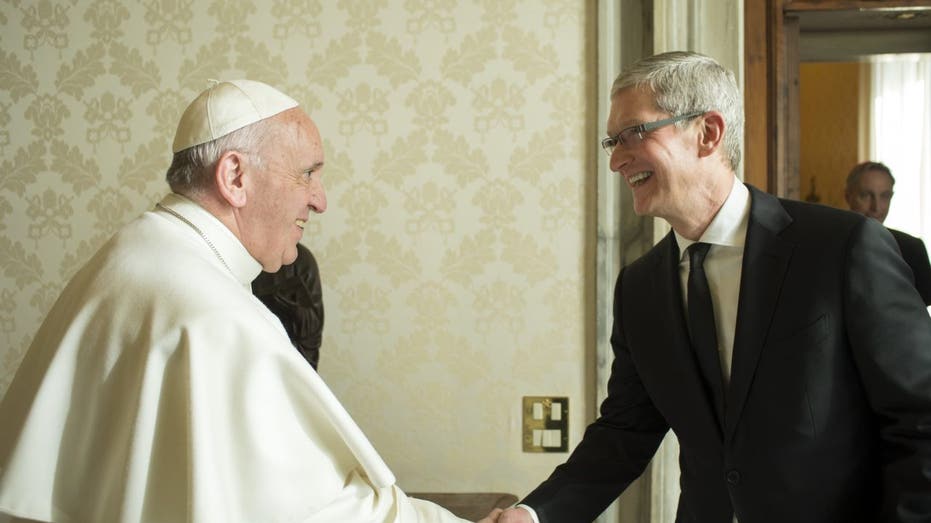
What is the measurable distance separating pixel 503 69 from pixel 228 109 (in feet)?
5.90

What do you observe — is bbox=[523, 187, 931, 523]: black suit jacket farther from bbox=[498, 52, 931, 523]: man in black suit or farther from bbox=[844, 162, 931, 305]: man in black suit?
bbox=[844, 162, 931, 305]: man in black suit

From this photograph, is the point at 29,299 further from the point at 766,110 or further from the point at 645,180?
the point at 766,110

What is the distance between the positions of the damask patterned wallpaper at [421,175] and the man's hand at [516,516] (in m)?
1.28

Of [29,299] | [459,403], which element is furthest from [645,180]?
[29,299]

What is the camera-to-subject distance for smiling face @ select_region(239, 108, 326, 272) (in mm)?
1993

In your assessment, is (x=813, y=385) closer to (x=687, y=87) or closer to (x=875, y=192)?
(x=687, y=87)

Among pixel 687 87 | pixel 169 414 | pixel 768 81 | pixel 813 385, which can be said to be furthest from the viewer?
pixel 768 81

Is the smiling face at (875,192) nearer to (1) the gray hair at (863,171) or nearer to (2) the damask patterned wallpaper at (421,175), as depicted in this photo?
(1) the gray hair at (863,171)

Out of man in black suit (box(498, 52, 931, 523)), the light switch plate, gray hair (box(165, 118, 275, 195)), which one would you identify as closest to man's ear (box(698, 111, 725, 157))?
man in black suit (box(498, 52, 931, 523))

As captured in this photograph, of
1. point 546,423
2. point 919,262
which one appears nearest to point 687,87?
point 919,262

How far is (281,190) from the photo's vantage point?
6.63ft

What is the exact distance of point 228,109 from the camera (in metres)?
2.00

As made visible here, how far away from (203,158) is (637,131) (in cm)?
97

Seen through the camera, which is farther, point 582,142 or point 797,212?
point 582,142
